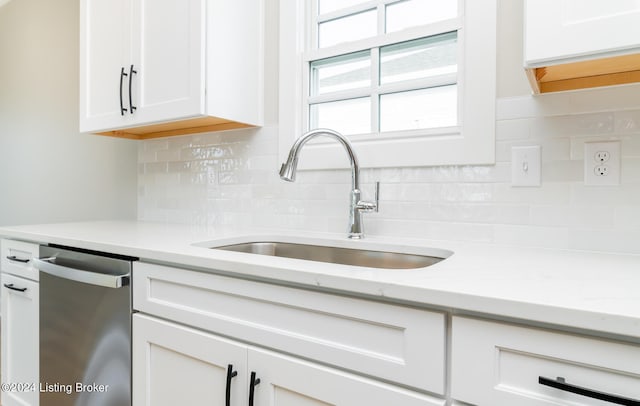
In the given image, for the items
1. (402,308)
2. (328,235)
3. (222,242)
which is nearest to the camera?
(402,308)

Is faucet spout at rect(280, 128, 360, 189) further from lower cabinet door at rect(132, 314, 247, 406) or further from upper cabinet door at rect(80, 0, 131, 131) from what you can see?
upper cabinet door at rect(80, 0, 131, 131)

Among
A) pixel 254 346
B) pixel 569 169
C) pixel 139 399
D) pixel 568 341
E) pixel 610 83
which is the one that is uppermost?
pixel 610 83

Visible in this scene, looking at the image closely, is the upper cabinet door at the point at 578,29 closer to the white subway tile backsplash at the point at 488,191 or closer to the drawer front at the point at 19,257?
the white subway tile backsplash at the point at 488,191

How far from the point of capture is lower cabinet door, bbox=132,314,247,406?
0.89m

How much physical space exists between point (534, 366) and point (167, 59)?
5.28 ft

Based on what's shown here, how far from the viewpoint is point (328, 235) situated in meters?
1.44

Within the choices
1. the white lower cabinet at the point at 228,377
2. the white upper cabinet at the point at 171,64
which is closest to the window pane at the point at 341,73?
the white upper cabinet at the point at 171,64

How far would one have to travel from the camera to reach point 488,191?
3.89 ft

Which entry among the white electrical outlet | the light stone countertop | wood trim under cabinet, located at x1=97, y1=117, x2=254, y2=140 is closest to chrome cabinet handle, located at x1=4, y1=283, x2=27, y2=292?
the light stone countertop

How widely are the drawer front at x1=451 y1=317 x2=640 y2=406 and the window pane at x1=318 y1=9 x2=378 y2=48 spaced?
4.14 feet

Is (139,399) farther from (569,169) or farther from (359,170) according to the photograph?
(569,169)

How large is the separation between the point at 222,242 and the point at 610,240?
1.19 m

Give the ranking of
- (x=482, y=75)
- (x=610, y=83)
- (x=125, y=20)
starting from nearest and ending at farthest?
(x=610, y=83)
(x=482, y=75)
(x=125, y=20)

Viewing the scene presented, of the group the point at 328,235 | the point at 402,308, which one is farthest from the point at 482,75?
Result: the point at 402,308
